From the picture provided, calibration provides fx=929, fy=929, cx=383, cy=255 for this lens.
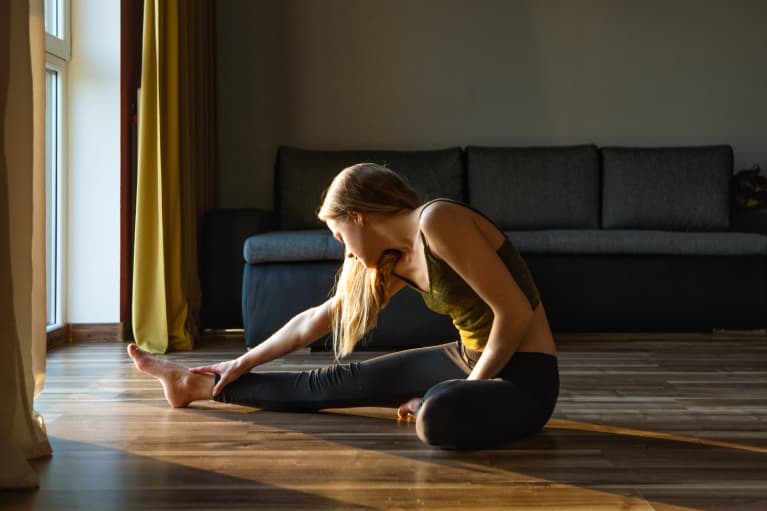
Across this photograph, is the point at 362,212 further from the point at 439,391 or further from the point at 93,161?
the point at 93,161

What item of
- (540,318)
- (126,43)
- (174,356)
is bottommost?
(174,356)

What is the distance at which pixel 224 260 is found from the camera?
4363 millimetres

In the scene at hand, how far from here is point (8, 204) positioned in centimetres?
200

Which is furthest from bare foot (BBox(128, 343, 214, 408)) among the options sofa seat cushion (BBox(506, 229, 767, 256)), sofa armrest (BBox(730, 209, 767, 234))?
sofa armrest (BBox(730, 209, 767, 234))

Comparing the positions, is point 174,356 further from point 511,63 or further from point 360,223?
point 511,63

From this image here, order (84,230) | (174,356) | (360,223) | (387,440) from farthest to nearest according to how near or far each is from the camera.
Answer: (84,230) < (174,356) < (387,440) < (360,223)

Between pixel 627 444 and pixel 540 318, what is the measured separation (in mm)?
367

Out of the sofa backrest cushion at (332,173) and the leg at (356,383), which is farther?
the sofa backrest cushion at (332,173)

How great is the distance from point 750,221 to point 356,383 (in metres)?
2.98

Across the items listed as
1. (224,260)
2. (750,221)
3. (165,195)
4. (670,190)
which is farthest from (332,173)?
(750,221)

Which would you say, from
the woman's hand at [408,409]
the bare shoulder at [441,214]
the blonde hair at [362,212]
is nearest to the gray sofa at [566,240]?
the woman's hand at [408,409]

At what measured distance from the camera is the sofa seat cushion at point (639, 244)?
13.7 feet

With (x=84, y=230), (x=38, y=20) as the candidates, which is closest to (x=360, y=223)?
(x=38, y=20)

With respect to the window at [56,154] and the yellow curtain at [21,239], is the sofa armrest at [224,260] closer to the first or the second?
the window at [56,154]
